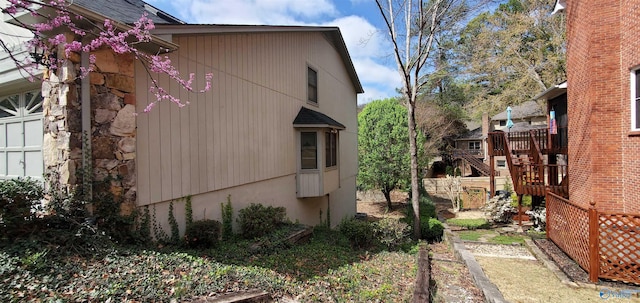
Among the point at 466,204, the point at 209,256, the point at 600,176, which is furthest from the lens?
the point at 466,204

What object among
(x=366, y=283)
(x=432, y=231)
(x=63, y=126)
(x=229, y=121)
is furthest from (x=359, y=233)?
(x=63, y=126)

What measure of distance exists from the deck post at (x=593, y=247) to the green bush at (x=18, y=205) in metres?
9.13

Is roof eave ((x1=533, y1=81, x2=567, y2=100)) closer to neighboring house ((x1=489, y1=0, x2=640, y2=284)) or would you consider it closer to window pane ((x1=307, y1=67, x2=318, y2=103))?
neighboring house ((x1=489, y1=0, x2=640, y2=284))

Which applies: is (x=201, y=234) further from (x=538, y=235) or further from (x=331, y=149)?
(x=538, y=235)

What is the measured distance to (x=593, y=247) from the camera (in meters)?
5.82

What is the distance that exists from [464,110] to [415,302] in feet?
112

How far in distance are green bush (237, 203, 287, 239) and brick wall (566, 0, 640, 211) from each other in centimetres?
784

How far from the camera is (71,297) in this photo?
2939mm

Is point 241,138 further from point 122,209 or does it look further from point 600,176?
point 600,176

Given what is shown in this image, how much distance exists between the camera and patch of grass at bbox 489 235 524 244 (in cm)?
935

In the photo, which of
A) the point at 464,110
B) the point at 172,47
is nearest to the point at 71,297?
the point at 172,47

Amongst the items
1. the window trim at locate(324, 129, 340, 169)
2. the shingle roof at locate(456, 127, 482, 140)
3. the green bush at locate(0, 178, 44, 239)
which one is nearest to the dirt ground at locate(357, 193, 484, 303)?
the window trim at locate(324, 129, 340, 169)

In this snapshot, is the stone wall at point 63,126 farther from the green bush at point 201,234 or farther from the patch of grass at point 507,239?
the patch of grass at point 507,239

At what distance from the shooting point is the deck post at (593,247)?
19.0ft
